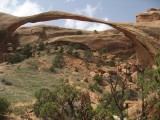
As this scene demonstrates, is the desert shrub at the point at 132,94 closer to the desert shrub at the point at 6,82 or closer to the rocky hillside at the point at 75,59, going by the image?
the rocky hillside at the point at 75,59

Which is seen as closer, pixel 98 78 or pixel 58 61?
pixel 98 78

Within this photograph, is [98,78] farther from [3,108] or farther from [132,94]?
[3,108]

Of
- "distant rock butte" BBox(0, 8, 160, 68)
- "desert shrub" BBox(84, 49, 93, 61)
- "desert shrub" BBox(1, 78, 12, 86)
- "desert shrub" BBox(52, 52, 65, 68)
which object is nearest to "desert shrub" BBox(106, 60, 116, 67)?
"desert shrub" BBox(84, 49, 93, 61)

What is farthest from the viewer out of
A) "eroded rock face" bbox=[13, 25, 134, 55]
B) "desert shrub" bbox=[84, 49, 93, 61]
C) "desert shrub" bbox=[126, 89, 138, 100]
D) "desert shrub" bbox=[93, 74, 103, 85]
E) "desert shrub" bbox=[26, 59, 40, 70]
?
"eroded rock face" bbox=[13, 25, 134, 55]

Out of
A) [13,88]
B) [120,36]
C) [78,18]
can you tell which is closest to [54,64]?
[78,18]

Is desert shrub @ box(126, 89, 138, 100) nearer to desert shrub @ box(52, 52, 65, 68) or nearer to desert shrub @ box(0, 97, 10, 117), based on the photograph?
desert shrub @ box(52, 52, 65, 68)

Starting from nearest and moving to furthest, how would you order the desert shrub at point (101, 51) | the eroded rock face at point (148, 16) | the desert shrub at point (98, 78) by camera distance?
the desert shrub at point (98, 78) < the desert shrub at point (101, 51) < the eroded rock face at point (148, 16)

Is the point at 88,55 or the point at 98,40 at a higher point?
the point at 98,40

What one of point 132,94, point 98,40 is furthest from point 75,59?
point 132,94

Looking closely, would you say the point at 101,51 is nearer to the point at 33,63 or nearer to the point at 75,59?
the point at 75,59

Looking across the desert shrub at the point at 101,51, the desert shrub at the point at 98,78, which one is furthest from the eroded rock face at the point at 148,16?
the desert shrub at the point at 98,78

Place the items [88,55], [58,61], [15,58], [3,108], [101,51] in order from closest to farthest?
[3,108]
[58,61]
[15,58]
[88,55]
[101,51]

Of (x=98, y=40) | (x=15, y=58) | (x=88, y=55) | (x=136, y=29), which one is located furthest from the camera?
(x=98, y=40)

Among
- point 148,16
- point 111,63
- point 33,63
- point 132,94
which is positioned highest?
point 148,16
